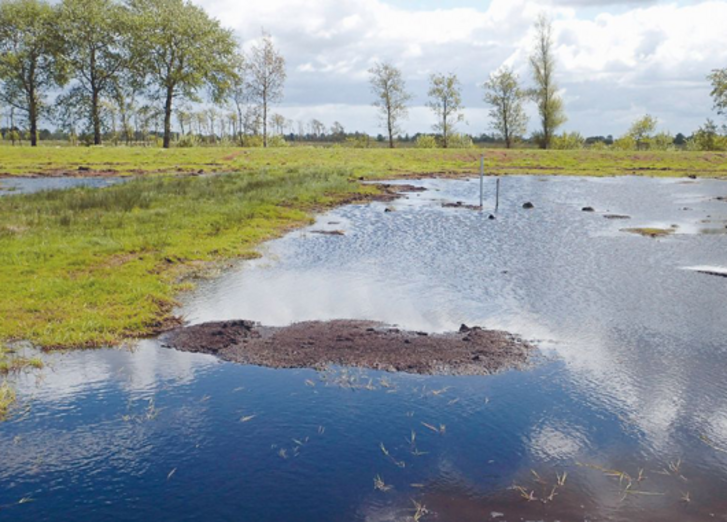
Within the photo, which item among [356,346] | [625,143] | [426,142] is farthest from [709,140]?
[356,346]

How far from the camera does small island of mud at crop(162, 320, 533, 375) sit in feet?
35.6

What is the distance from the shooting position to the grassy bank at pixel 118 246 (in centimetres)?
1287

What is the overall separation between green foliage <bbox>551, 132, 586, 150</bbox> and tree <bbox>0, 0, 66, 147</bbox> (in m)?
67.7

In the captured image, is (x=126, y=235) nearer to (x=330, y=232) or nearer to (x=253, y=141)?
(x=330, y=232)

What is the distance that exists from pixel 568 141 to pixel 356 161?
4461cm

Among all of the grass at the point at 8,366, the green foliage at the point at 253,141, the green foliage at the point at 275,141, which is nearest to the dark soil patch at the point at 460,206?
the grass at the point at 8,366

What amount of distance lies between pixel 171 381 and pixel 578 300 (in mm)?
9902

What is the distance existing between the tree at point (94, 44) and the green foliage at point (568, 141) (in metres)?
60.9

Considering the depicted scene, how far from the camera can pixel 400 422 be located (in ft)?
28.7

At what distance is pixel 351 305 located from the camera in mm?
14617

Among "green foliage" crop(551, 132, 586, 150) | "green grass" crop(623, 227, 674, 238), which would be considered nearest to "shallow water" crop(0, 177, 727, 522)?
"green grass" crop(623, 227, 674, 238)

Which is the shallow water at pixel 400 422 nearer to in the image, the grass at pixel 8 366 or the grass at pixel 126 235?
the grass at pixel 8 366

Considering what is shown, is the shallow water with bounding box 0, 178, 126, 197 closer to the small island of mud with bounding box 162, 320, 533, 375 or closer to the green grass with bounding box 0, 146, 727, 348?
the green grass with bounding box 0, 146, 727, 348

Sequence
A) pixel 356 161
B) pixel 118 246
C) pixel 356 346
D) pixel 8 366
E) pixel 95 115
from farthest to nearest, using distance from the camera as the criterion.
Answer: pixel 95 115
pixel 356 161
pixel 118 246
pixel 356 346
pixel 8 366
